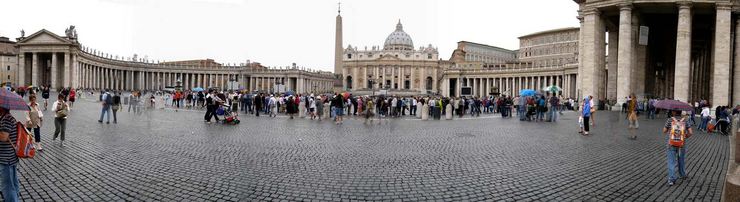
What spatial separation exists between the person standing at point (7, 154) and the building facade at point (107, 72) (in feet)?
207

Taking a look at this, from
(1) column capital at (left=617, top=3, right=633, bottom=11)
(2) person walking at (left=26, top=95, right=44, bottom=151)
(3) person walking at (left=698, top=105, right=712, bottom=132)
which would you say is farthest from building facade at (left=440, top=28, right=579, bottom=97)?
(2) person walking at (left=26, top=95, right=44, bottom=151)

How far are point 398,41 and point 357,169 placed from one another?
12994 centimetres

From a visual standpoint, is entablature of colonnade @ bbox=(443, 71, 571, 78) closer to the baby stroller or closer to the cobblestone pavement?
the baby stroller

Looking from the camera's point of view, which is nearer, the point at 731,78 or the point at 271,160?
the point at 271,160

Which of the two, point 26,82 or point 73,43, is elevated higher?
point 73,43

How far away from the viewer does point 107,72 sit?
7562cm

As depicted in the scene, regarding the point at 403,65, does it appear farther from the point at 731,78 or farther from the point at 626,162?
the point at 626,162

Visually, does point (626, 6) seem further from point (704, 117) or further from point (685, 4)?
point (704, 117)

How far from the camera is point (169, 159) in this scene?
28.7ft

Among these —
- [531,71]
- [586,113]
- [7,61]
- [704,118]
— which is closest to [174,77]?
[7,61]

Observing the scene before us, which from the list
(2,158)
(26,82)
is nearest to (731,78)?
(2,158)

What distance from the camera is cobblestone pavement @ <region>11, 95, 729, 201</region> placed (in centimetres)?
616

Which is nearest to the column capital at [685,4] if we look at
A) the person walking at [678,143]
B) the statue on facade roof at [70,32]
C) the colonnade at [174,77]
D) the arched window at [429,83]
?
the person walking at [678,143]

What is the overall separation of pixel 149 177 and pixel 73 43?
63.8 m
